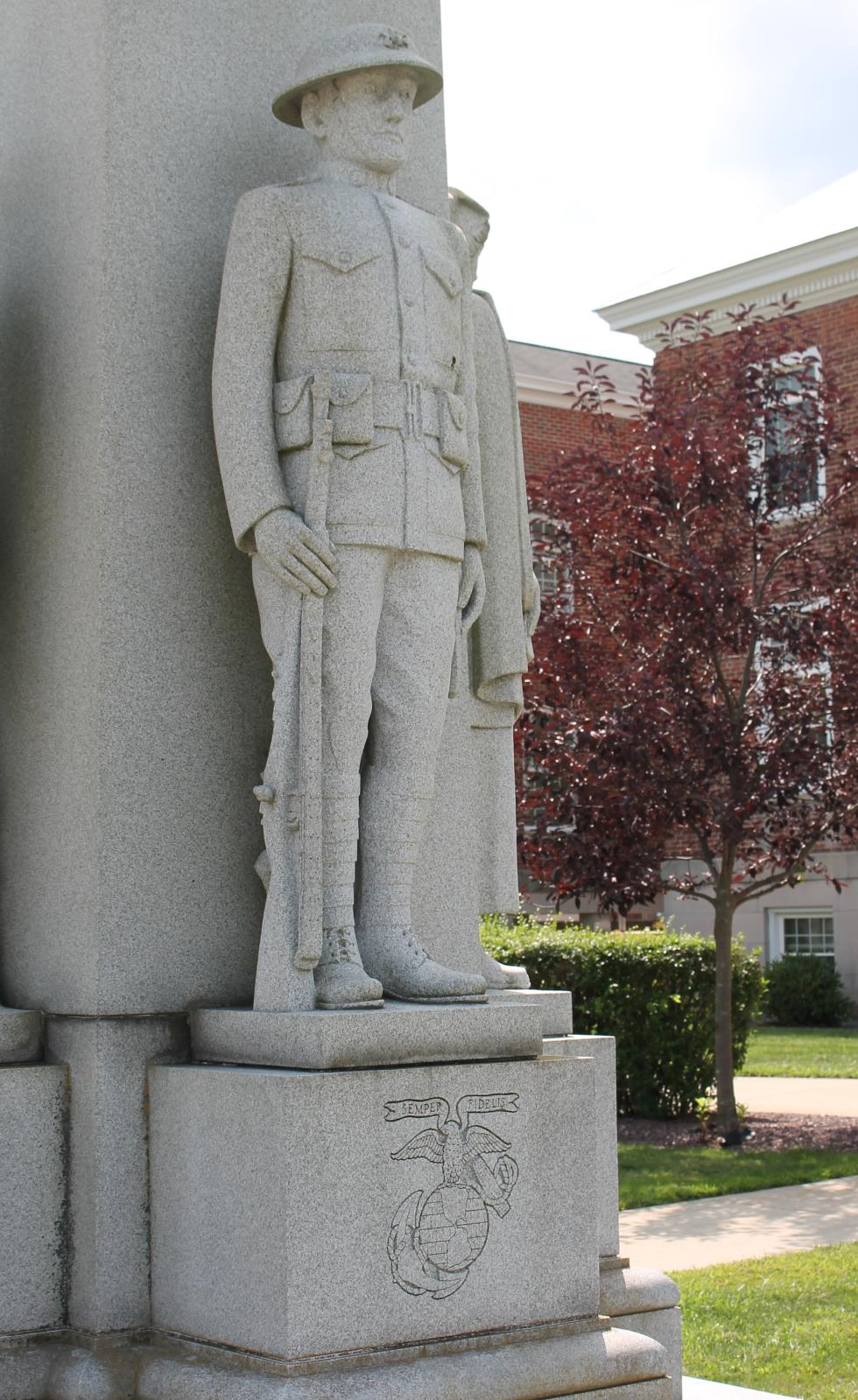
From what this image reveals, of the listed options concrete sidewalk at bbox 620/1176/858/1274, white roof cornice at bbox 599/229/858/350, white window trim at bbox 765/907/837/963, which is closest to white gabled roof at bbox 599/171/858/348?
white roof cornice at bbox 599/229/858/350

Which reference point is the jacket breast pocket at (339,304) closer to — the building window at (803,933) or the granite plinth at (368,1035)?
the granite plinth at (368,1035)

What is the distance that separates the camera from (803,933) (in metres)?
24.5

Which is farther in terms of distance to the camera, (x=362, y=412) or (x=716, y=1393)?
(x=716, y=1393)

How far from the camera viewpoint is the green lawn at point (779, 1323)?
19.6 ft

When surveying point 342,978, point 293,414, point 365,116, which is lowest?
point 342,978

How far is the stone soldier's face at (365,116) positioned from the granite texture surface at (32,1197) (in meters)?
2.47

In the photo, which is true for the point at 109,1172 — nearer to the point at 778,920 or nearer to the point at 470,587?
the point at 470,587

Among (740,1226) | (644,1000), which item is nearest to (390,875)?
(740,1226)

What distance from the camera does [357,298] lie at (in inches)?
182

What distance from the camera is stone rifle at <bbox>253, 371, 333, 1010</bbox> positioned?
4301mm

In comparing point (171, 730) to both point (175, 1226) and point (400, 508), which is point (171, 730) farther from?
point (175, 1226)

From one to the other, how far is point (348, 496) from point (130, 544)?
1.90 feet

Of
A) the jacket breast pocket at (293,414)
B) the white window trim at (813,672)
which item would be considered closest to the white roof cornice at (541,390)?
the white window trim at (813,672)

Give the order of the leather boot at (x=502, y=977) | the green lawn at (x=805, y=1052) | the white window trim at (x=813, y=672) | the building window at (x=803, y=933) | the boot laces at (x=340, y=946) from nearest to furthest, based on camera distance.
A: the boot laces at (x=340, y=946) → the leather boot at (x=502, y=977) → the white window trim at (x=813, y=672) → the green lawn at (x=805, y=1052) → the building window at (x=803, y=933)
